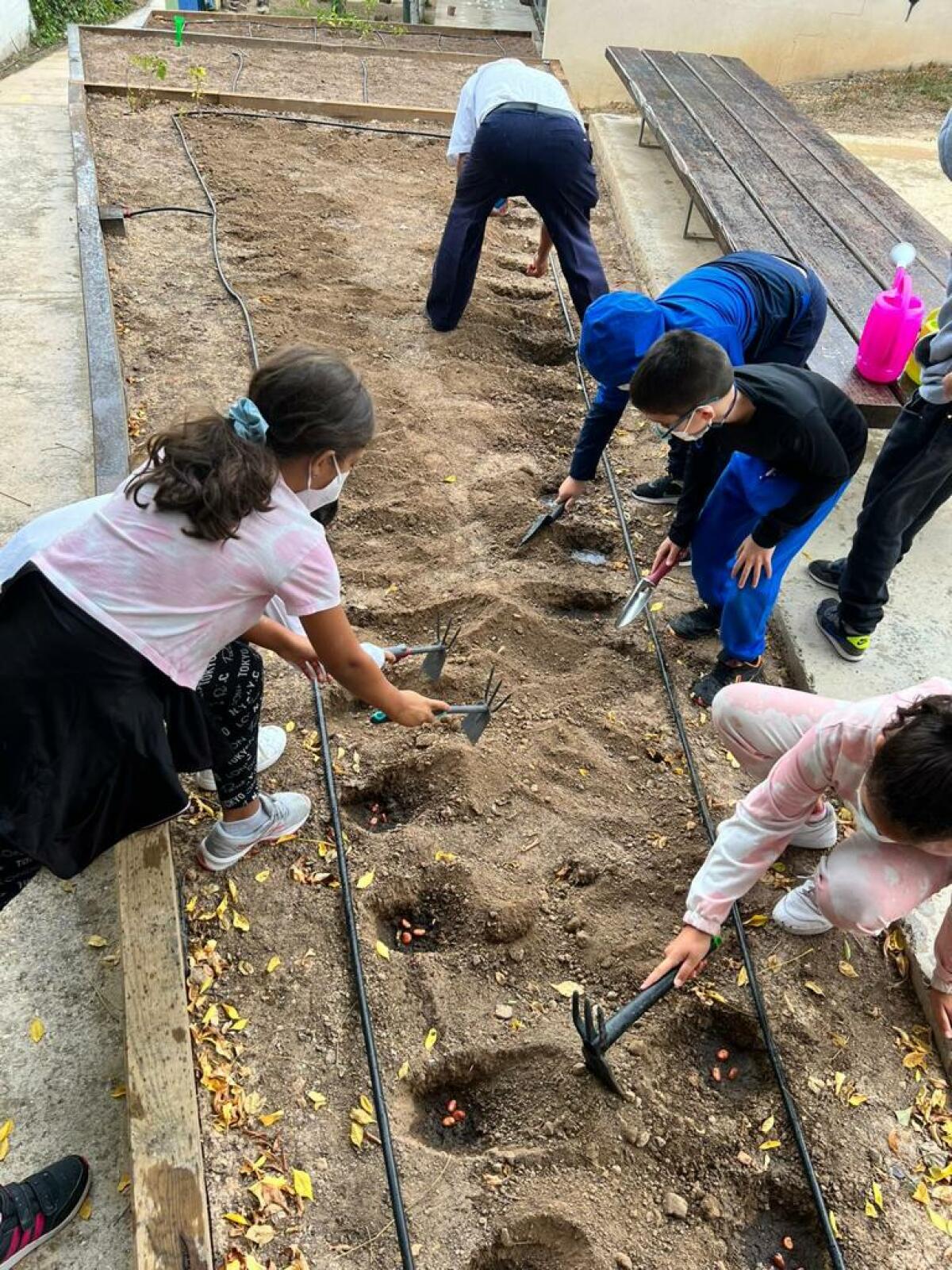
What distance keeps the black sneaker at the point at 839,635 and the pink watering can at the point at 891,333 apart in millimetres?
808

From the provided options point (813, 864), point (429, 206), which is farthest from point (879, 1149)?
point (429, 206)

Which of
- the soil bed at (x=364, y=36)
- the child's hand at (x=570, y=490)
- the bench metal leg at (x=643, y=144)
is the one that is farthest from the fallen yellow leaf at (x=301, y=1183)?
the soil bed at (x=364, y=36)

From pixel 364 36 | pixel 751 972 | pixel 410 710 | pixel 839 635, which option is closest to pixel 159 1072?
pixel 410 710

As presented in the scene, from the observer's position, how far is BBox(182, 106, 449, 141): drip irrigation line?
7223mm

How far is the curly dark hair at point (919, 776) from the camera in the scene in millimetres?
1632

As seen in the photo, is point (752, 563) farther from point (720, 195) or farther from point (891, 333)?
point (720, 195)

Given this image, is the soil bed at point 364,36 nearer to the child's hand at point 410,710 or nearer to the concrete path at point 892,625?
the concrete path at point 892,625

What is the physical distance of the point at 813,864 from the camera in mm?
2549

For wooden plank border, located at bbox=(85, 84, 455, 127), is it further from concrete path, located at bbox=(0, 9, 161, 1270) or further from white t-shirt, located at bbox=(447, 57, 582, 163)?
concrete path, located at bbox=(0, 9, 161, 1270)

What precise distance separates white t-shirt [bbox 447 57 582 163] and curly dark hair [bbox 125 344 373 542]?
3166 millimetres

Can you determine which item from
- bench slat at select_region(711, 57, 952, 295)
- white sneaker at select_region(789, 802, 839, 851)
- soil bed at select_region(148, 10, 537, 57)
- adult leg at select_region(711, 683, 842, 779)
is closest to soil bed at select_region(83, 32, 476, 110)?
soil bed at select_region(148, 10, 537, 57)

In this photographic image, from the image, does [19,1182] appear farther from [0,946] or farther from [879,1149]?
[879,1149]

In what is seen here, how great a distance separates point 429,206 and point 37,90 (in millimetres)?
4634

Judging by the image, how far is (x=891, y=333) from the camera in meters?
3.18
